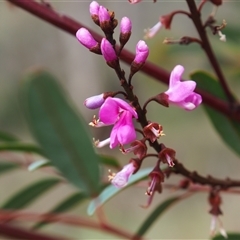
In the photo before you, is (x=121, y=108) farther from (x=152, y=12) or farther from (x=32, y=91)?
(x=152, y=12)

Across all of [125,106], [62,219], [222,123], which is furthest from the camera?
[62,219]

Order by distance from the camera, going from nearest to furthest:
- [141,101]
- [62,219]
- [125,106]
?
1. [125,106]
2. [62,219]
3. [141,101]

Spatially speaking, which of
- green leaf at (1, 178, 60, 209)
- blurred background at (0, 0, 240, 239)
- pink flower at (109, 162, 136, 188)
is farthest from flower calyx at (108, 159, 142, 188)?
blurred background at (0, 0, 240, 239)

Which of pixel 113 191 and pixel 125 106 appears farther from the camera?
pixel 113 191

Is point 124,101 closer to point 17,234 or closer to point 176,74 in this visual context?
point 176,74

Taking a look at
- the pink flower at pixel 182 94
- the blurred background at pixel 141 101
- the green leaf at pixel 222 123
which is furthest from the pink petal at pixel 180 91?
the blurred background at pixel 141 101

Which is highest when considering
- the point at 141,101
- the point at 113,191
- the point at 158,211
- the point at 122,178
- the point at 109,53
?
the point at 109,53

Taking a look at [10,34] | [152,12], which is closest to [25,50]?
[10,34]

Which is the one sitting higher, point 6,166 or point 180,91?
point 180,91

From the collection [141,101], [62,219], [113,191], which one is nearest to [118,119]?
[113,191]
